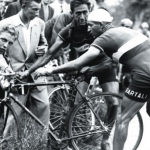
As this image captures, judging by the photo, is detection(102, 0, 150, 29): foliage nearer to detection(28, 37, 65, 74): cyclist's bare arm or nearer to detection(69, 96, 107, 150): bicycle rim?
detection(28, 37, 65, 74): cyclist's bare arm

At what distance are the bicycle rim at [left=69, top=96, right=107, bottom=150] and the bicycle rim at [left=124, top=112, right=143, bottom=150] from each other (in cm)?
45

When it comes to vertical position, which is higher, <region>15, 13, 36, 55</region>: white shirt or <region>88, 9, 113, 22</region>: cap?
<region>88, 9, 113, 22</region>: cap

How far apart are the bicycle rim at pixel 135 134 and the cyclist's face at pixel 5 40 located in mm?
1962

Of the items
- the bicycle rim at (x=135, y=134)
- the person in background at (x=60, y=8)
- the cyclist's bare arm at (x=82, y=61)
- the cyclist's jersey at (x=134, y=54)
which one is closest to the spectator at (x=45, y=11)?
the person in background at (x=60, y=8)

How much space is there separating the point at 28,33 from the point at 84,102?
1.21 meters

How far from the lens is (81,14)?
5.41 metres

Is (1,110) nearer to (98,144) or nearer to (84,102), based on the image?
(84,102)

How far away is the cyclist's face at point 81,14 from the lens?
539cm

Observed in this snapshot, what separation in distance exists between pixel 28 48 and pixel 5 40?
0.45 m

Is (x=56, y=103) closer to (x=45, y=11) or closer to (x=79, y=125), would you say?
(x=79, y=125)

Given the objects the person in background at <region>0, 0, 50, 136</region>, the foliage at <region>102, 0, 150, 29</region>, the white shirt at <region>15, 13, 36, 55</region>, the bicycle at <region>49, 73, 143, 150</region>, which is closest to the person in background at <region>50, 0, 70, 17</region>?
the bicycle at <region>49, 73, 143, 150</region>

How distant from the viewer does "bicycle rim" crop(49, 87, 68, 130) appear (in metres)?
6.09

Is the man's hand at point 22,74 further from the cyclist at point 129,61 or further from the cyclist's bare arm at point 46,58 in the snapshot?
the cyclist at point 129,61

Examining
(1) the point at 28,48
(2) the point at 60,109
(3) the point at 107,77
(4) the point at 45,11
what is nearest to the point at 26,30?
(1) the point at 28,48
